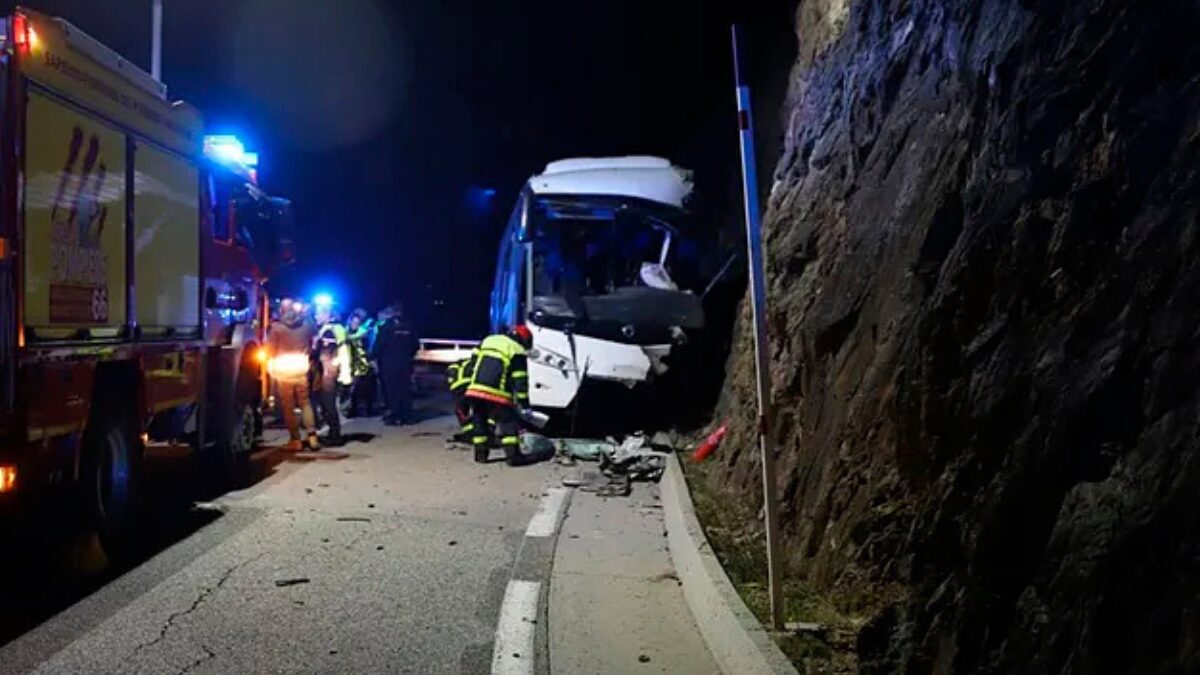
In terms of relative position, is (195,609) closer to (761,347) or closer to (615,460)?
(761,347)

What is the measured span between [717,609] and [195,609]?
9.62 ft

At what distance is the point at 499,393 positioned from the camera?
11.2 m

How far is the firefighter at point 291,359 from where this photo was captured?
12.0m

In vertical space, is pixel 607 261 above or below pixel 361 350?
above

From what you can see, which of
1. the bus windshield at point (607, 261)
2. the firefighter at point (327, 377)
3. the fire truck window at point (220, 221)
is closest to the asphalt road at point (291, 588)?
the fire truck window at point (220, 221)

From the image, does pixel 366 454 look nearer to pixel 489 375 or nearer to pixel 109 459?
pixel 489 375

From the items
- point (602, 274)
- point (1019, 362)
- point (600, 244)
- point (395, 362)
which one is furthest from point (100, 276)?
point (395, 362)

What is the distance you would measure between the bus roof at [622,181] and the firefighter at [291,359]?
11.5 feet

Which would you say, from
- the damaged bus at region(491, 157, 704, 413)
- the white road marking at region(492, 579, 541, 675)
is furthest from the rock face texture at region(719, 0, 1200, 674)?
the damaged bus at region(491, 157, 704, 413)

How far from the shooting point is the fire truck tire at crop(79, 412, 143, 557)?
6.92 meters

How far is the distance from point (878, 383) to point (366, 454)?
7927 millimetres

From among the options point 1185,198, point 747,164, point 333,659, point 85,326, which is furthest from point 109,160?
point 1185,198

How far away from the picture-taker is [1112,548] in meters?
3.26

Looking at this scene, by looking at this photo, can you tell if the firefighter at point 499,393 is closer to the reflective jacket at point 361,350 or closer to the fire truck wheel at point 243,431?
the fire truck wheel at point 243,431
